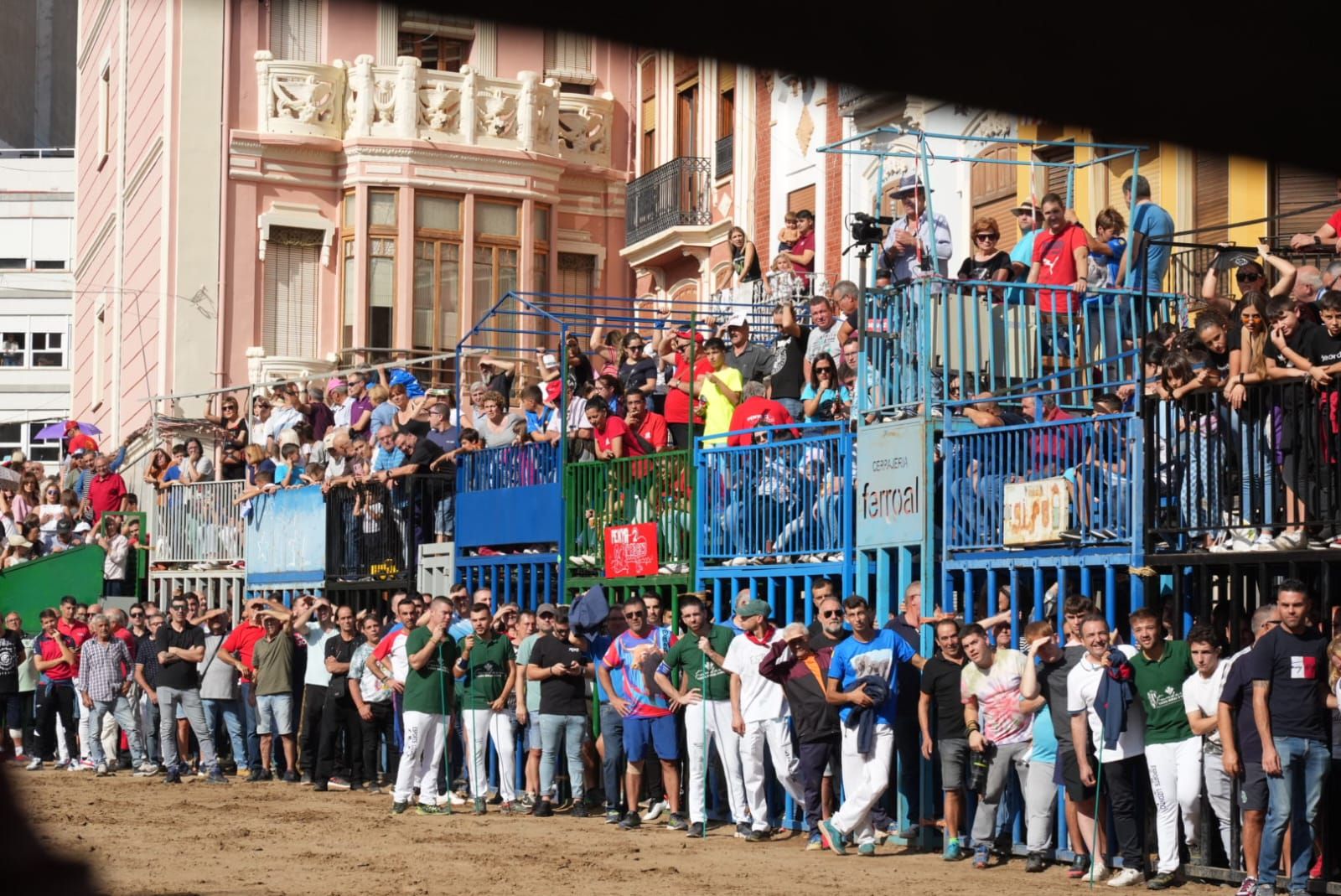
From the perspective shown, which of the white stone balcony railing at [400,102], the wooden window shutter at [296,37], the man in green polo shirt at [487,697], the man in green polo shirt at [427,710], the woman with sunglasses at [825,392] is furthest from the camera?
the wooden window shutter at [296,37]

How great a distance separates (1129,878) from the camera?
13.6 metres

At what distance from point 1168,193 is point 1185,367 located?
30.9 ft

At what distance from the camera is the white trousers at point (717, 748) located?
57.3 ft

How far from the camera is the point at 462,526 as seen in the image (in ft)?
77.5

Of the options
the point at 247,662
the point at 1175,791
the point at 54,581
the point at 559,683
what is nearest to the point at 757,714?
the point at 559,683

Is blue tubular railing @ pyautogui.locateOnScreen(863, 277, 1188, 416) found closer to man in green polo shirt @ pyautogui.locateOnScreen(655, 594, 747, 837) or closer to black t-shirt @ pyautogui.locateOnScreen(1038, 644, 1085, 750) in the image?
man in green polo shirt @ pyautogui.locateOnScreen(655, 594, 747, 837)

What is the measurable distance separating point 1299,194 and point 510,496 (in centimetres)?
1679

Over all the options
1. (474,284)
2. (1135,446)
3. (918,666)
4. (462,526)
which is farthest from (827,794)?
(474,284)

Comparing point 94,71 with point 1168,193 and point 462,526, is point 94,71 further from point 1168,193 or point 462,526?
point 1168,193

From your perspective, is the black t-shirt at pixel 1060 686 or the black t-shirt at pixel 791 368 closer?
the black t-shirt at pixel 1060 686

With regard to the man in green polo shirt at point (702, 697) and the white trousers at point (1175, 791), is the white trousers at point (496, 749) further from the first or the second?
the white trousers at point (1175, 791)

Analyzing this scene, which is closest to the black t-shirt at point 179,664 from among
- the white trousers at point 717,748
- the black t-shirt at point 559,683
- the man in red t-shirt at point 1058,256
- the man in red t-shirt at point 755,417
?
the black t-shirt at point 559,683

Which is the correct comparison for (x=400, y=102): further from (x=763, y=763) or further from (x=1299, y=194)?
(x=1299, y=194)

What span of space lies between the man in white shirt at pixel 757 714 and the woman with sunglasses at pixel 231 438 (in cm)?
1394
